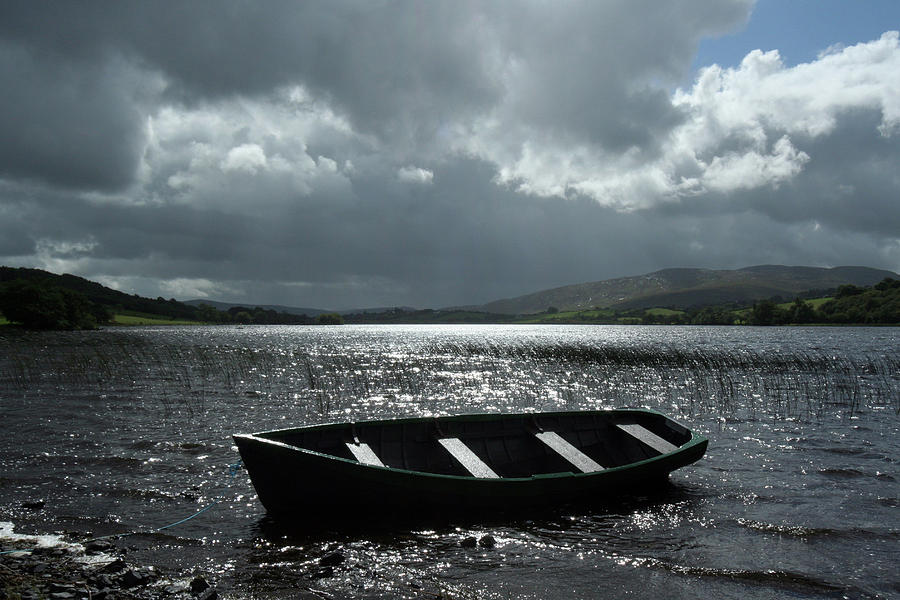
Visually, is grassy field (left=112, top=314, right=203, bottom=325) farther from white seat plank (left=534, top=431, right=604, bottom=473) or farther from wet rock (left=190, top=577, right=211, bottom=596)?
wet rock (left=190, top=577, right=211, bottom=596)

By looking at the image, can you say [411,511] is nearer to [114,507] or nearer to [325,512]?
[325,512]

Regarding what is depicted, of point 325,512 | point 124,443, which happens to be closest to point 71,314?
point 124,443

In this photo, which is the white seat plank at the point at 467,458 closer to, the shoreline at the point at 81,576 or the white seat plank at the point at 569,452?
the white seat plank at the point at 569,452

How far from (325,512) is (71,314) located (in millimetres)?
136942

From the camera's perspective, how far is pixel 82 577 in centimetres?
786

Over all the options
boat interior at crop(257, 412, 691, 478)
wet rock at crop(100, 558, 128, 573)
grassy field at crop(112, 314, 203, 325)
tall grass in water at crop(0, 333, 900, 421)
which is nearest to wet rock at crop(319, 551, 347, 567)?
boat interior at crop(257, 412, 691, 478)

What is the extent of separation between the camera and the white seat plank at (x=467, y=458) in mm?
11367

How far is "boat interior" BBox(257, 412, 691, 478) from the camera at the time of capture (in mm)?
12266

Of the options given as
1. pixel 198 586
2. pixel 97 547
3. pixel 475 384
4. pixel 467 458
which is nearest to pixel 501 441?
pixel 467 458

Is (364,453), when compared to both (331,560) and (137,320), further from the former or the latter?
(137,320)

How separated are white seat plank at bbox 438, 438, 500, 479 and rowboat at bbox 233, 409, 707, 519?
3cm

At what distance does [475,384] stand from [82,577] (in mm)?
29382

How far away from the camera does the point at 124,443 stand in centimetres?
1781

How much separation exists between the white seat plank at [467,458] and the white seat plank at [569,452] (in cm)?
→ 209
